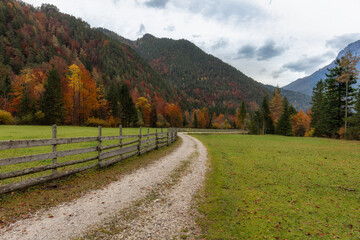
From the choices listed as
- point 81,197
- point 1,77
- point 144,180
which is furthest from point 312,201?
point 1,77

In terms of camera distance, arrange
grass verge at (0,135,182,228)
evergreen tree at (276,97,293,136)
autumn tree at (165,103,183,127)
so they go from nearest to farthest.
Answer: grass verge at (0,135,182,228)
evergreen tree at (276,97,293,136)
autumn tree at (165,103,183,127)

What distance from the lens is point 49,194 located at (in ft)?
18.6

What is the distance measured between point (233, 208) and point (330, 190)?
488 cm

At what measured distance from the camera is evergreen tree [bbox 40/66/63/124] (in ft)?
131

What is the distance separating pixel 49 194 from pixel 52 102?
148ft

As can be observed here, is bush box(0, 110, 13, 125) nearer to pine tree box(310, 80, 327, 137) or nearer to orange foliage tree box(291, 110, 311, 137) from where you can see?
pine tree box(310, 80, 327, 137)

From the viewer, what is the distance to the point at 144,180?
7852 mm

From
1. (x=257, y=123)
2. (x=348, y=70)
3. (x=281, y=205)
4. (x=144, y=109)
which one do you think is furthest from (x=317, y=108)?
(x=281, y=205)

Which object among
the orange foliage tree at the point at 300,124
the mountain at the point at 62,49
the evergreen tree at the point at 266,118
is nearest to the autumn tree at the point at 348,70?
the evergreen tree at the point at 266,118

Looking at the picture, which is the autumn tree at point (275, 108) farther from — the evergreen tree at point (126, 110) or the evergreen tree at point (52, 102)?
the evergreen tree at point (52, 102)

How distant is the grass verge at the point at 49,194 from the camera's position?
4.43 m

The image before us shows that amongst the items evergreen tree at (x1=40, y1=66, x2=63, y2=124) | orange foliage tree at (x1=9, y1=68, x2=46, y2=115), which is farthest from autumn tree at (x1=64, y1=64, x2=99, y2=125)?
orange foliage tree at (x1=9, y1=68, x2=46, y2=115)

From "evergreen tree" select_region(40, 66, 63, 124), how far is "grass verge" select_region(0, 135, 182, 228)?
4194 centimetres

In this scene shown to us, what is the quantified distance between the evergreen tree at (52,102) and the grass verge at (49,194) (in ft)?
138
